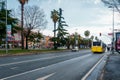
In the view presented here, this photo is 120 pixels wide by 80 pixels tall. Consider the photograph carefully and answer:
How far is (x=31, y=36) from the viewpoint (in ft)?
309

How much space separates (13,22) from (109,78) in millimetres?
59427

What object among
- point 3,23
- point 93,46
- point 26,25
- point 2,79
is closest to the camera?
point 2,79

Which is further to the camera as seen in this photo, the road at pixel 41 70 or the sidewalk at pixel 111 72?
the road at pixel 41 70

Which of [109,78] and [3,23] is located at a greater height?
[3,23]

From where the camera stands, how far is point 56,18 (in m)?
120

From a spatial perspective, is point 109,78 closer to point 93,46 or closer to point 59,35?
point 93,46

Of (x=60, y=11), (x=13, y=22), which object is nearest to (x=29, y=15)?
(x=13, y=22)

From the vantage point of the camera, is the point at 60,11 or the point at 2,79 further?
the point at 60,11

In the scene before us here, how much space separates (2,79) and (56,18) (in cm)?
10438

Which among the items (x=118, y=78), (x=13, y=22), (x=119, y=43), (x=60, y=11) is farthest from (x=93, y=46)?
(x=118, y=78)

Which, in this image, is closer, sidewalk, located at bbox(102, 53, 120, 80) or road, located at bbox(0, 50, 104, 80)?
sidewalk, located at bbox(102, 53, 120, 80)

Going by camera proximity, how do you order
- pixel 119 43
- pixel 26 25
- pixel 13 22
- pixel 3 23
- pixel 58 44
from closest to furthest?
pixel 119 43 < pixel 3 23 < pixel 13 22 < pixel 26 25 < pixel 58 44

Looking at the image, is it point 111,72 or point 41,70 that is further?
point 41,70

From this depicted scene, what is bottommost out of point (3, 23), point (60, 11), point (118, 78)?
point (118, 78)
